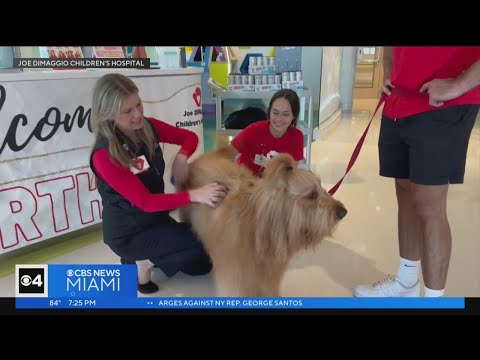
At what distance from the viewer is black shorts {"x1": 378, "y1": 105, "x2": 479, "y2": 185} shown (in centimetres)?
133

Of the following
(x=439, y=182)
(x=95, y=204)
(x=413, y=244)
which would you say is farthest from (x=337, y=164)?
(x=95, y=204)

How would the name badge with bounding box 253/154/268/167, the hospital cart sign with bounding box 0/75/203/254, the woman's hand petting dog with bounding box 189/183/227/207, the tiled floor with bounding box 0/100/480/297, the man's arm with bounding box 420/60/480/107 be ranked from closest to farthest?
the man's arm with bounding box 420/60/480/107 → the woman's hand petting dog with bounding box 189/183/227/207 → the tiled floor with bounding box 0/100/480/297 → the name badge with bounding box 253/154/268/167 → the hospital cart sign with bounding box 0/75/203/254

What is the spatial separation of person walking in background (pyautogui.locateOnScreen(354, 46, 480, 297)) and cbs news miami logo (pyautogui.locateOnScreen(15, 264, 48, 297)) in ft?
3.83

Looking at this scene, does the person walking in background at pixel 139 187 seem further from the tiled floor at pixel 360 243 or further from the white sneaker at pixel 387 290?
the white sneaker at pixel 387 290

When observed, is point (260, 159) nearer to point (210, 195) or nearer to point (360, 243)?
point (210, 195)

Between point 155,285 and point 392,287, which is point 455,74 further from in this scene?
point 155,285

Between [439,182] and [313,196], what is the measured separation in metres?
0.43

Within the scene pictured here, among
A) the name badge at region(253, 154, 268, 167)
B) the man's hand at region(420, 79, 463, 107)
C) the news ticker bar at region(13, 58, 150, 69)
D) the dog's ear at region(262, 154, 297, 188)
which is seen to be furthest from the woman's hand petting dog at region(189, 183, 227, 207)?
the man's hand at region(420, 79, 463, 107)

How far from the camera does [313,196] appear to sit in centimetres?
141

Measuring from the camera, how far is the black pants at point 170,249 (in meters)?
1.81

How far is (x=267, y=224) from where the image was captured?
4.55 feet

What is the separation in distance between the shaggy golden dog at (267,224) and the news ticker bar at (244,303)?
8 cm

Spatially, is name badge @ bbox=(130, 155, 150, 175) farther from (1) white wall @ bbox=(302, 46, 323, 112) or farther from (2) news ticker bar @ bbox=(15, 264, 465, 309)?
(1) white wall @ bbox=(302, 46, 323, 112)

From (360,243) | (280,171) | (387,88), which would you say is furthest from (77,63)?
(360,243)
